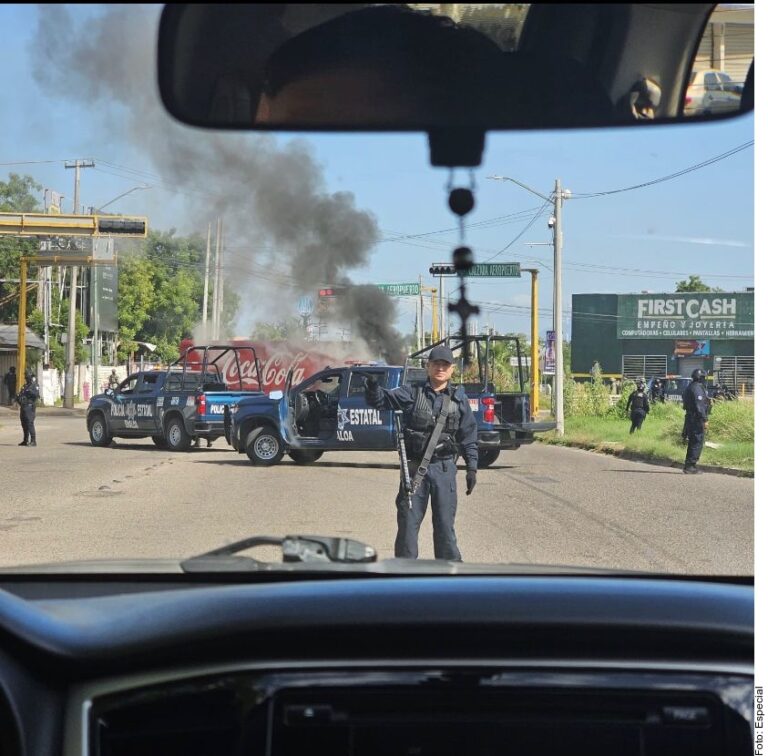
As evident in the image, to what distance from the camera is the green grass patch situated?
483 cm

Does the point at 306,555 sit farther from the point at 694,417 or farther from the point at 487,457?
the point at 487,457

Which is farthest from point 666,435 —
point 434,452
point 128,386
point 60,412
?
Result: point 60,412

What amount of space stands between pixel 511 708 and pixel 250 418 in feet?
16.8

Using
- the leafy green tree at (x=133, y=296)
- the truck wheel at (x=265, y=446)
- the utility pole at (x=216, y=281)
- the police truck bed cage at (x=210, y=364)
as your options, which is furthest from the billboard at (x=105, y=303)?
the truck wheel at (x=265, y=446)

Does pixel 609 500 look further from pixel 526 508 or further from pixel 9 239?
pixel 9 239

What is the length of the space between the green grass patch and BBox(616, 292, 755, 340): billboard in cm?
34

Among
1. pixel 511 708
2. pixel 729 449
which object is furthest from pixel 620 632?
pixel 729 449

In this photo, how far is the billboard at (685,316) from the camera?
130 inches

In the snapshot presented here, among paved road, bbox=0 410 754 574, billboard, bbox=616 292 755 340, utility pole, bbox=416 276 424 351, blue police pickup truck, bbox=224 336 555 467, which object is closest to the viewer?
billboard, bbox=616 292 755 340

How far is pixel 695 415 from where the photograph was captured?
5219mm

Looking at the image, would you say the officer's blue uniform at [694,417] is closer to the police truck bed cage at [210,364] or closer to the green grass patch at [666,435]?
the green grass patch at [666,435]

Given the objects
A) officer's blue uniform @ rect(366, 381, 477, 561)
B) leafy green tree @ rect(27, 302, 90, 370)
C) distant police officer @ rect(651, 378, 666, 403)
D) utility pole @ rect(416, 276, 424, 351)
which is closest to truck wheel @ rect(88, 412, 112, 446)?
leafy green tree @ rect(27, 302, 90, 370)

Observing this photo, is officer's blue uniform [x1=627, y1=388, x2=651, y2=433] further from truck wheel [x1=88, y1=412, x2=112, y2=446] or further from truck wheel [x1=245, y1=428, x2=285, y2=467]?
truck wheel [x1=88, y1=412, x2=112, y2=446]
